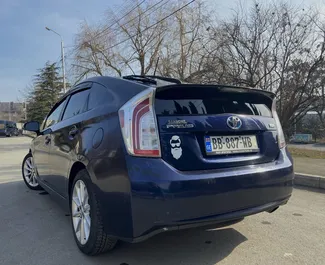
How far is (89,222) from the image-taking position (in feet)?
8.96

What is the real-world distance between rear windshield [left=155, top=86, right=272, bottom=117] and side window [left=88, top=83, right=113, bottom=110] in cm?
56

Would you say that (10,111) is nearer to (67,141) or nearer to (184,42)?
(184,42)

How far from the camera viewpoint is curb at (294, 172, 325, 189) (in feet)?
17.4

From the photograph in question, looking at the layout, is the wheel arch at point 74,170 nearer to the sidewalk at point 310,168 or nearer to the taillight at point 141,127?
the taillight at point 141,127

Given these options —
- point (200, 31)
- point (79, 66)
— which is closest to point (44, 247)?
point (200, 31)

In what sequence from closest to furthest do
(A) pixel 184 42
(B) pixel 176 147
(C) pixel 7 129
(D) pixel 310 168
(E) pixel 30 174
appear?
(B) pixel 176 147, (E) pixel 30 174, (D) pixel 310 168, (A) pixel 184 42, (C) pixel 7 129

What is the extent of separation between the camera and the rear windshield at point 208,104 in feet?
7.84

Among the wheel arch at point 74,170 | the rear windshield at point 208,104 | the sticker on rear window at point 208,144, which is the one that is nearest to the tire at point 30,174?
the wheel arch at point 74,170

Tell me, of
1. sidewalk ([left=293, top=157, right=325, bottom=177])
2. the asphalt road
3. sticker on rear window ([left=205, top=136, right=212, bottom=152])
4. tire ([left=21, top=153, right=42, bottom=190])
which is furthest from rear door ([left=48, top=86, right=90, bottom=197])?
sidewalk ([left=293, top=157, right=325, bottom=177])

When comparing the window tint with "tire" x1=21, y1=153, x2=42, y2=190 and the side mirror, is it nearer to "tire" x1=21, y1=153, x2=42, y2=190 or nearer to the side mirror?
the side mirror

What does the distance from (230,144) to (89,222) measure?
4.68 feet

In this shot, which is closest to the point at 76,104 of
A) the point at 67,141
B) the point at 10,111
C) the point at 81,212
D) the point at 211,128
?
the point at 67,141

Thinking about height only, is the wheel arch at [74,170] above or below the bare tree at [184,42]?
below

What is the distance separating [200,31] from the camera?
18.2 metres
